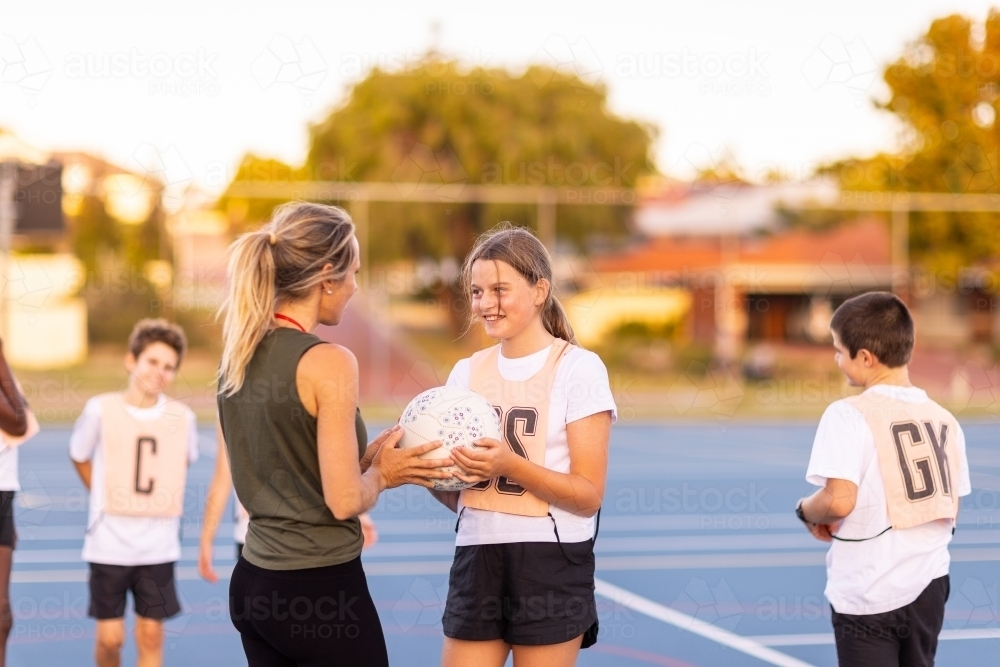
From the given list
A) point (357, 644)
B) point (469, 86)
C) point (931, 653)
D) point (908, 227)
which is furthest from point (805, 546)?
point (469, 86)

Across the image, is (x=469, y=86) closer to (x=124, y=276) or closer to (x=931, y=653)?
(x=124, y=276)

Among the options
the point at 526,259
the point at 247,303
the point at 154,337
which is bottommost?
the point at 154,337

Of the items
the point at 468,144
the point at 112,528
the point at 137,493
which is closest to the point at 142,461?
the point at 137,493

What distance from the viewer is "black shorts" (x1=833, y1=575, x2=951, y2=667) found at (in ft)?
11.0

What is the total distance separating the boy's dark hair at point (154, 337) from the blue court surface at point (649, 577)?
1.62m

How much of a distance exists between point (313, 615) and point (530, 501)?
2.27 feet

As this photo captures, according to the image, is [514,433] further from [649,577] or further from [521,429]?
[649,577]

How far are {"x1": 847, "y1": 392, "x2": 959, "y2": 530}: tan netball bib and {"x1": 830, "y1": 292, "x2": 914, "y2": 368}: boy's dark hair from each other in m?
0.14

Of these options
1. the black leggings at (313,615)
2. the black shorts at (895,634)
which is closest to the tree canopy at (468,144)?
the black shorts at (895,634)

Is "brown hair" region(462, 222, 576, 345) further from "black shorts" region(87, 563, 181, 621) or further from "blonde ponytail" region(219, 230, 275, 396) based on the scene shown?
"black shorts" region(87, 563, 181, 621)

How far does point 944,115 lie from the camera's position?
27.9 metres

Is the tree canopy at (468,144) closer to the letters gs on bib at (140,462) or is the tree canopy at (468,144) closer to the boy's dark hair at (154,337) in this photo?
the boy's dark hair at (154,337)

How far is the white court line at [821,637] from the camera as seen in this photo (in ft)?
19.5

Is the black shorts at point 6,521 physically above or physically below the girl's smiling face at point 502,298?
below
